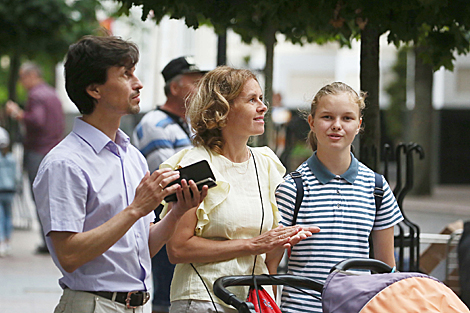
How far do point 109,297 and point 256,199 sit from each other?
0.73 metres

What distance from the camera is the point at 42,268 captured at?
754 cm

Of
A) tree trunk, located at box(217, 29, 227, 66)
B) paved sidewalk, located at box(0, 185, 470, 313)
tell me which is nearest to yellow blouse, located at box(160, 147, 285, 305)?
tree trunk, located at box(217, 29, 227, 66)

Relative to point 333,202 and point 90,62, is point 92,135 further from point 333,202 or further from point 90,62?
point 333,202

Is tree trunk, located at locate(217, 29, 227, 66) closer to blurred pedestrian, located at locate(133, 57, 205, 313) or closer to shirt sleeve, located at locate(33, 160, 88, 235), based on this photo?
blurred pedestrian, located at locate(133, 57, 205, 313)

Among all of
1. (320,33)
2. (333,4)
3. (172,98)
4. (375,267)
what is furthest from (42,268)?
(375,267)

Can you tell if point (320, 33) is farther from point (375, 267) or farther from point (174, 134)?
point (375, 267)

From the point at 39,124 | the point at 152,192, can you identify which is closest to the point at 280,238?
the point at 152,192

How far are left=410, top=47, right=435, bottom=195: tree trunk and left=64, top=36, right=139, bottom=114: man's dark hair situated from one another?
13336 millimetres

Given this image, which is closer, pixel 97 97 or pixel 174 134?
pixel 97 97

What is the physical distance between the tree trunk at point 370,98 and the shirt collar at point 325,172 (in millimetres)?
926

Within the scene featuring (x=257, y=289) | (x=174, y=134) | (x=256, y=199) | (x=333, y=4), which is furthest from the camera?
(x=174, y=134)

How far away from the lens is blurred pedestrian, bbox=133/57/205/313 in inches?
169

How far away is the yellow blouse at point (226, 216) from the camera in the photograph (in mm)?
2594

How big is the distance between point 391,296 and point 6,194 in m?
7.56
